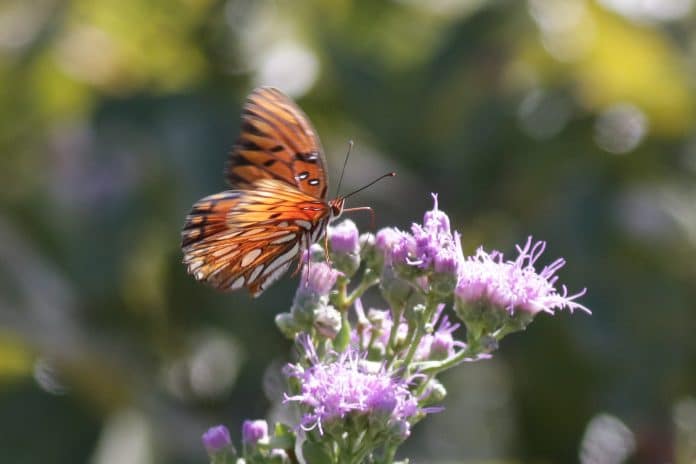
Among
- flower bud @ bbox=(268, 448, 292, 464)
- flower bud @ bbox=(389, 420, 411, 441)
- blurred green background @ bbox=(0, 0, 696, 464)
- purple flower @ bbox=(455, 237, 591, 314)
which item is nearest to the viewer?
flower bud @ bbox=(389, 420, 411, 441)

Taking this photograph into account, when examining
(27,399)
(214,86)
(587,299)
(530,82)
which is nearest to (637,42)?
(530,82)

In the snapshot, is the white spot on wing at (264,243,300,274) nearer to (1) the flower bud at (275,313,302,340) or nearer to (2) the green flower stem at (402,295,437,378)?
(1) the flower bud at (275,313,302,340)

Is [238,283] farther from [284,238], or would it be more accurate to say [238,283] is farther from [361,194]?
[361,194]

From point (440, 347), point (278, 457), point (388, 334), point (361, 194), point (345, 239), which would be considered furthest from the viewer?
point (361, 194)

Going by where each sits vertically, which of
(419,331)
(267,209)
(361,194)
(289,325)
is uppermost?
(267,209)

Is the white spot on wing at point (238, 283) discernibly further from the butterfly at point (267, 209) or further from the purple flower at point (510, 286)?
the purple flower at point (510, 286)

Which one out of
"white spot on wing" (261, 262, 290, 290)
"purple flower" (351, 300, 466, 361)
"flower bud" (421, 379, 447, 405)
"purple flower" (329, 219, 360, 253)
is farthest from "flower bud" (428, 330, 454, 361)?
"white spot on wing" (261, 262, 290, 290)

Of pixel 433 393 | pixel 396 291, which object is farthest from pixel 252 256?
pixel 433 393
